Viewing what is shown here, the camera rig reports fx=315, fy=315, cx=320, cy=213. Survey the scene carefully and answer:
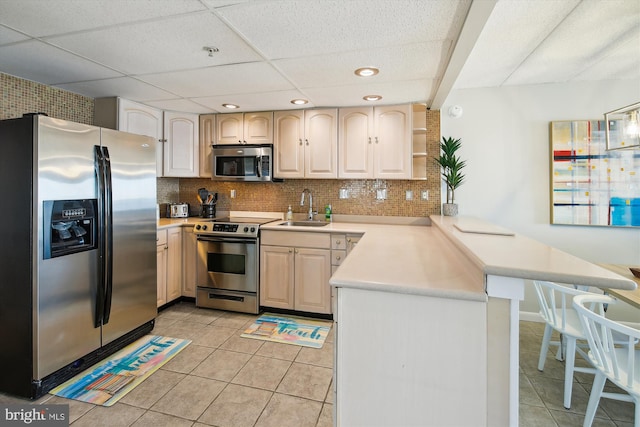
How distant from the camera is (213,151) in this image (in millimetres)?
3717

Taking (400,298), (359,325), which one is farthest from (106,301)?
(400,298)

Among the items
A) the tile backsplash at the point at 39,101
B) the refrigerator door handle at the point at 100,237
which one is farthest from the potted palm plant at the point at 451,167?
the tile backsplash at the point at 39,101

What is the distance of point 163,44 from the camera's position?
6.52 feet

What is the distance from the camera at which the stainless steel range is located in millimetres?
3248

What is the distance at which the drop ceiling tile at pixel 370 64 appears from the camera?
6.75 ft

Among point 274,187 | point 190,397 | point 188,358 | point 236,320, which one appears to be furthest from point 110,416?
point 274,187

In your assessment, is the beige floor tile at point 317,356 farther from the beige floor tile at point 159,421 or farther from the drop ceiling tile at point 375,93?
the drop ceiling tile at point 375,93

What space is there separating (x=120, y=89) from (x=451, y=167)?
3.25 metres

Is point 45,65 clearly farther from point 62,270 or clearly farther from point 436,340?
point 436,340

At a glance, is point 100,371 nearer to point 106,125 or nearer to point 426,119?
point 106,125

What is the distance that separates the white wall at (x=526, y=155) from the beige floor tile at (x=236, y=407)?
2.60 metres

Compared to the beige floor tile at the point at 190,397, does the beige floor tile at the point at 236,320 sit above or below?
above

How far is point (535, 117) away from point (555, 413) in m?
2.57

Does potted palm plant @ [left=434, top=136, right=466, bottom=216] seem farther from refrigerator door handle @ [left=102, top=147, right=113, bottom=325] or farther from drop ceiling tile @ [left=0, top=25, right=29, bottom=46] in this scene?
drop ceiling tile @ [left=0, top=25, right=29, bottom=46]
